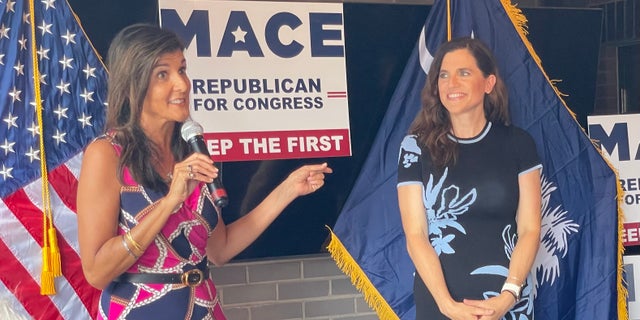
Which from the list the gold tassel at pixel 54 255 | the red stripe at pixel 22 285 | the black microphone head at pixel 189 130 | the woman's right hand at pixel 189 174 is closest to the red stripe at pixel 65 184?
the gold tassel at pixel 54 255

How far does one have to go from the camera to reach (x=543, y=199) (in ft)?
10.0

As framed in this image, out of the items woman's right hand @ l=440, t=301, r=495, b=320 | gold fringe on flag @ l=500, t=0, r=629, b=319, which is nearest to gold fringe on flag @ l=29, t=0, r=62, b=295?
woman's right hand @ l=440, t=301, r=495, b=320

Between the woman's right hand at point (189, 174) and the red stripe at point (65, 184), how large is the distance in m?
1.05

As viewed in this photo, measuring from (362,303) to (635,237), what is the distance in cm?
131

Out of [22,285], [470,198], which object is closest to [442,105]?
[470,198]

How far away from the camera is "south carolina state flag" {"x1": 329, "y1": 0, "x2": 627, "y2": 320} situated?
119 inches

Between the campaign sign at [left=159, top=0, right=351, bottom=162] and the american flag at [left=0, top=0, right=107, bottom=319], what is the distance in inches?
16.6

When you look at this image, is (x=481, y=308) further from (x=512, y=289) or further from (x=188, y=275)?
(x=188, y=275)

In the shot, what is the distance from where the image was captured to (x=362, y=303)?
3.52m

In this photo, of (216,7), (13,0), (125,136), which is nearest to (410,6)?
(216,7)

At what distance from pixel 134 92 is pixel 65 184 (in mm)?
940

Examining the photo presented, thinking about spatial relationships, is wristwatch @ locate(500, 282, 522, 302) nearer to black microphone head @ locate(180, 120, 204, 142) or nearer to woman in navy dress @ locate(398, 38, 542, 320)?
woman in navy dress @ locate(398, 38, 542, 320)

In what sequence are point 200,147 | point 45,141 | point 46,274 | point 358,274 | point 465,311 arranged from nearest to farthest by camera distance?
point 200,147
point 465,311
point 46,274
point 45,141
point 358,274

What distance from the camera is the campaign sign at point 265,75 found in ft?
9.84
